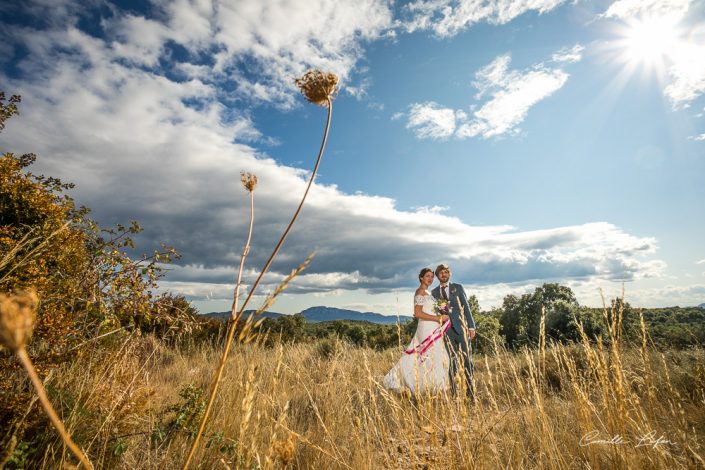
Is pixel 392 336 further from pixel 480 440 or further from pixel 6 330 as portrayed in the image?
pixel 6 330

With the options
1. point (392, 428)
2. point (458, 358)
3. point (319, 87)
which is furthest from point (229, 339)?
point (392, 428)

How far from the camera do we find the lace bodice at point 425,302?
6371mm

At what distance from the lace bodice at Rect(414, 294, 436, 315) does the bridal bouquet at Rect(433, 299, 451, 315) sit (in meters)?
0.32

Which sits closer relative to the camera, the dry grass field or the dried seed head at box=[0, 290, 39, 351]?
the dried seed head at box=[0, 290, 39, 351]

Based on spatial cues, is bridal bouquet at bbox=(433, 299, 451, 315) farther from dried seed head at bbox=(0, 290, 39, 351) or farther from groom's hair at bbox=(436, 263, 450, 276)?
dried seed head at bbox=(0, 290, 39, 351)

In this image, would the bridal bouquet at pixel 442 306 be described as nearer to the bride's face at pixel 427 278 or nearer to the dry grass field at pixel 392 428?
the bride's face at pixel 427 278

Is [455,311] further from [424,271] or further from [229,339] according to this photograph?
[229,339]

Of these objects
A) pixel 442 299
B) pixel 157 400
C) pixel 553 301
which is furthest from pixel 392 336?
pixel 157 400

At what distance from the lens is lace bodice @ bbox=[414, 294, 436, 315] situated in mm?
6371

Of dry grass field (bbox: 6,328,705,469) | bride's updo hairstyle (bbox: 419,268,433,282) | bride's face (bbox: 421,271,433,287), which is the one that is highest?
bride's updo hairstyle (bbox: 419,268,433,282)

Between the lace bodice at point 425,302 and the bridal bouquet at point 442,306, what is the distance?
0.32 metres

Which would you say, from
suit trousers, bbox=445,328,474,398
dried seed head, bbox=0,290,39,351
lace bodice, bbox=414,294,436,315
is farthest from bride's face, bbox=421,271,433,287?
dried seed head, bbox=0,290,39,351

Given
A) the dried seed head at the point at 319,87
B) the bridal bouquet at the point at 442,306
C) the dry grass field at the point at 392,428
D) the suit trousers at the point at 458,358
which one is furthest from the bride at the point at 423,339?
the dried seed head at the point at 319,87

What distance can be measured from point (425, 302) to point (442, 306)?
737 mm
